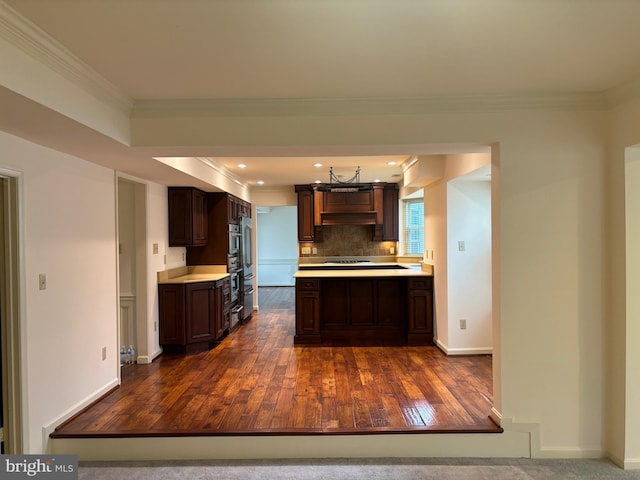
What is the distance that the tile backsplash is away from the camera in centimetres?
761

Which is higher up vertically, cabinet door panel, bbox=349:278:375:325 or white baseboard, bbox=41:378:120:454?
cabinet door panel, bbox=349:278:375:325

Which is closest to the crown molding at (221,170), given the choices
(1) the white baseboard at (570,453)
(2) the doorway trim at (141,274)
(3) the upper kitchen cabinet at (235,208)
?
(3) the upper kitchen cabinet at (235,208)

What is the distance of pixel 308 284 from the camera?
4.93 meters

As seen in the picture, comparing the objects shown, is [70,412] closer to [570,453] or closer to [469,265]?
[570,453]

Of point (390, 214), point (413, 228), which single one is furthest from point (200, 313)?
point (413, 228)

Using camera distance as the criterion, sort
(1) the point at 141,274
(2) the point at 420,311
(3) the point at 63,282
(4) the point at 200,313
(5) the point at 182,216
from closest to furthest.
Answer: (3) the point at 63,282 < (1) the point at 141,274 < (4) the point at 200,313 < (5) the point at 182,216 < (2) the point at 420,311

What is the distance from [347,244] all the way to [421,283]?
9.50ft

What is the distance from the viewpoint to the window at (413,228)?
7.11 m

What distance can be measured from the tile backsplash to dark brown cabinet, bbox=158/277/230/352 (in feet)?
10.2

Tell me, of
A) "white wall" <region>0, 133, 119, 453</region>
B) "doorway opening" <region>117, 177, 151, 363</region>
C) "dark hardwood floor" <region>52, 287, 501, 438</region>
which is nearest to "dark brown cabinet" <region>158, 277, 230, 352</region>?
"dark hardwood floor" <region>52, 287, 501, 438</region>

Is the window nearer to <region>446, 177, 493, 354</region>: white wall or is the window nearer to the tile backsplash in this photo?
the tile backsplash

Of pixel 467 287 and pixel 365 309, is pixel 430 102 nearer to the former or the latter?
pixel 467 287

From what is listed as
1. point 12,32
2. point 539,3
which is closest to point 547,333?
point 539,3

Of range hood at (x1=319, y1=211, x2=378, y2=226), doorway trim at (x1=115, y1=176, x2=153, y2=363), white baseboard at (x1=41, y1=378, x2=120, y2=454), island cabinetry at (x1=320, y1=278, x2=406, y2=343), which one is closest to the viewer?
white baseboard at (x1=41, y1=378, x2=120, y2=454)
